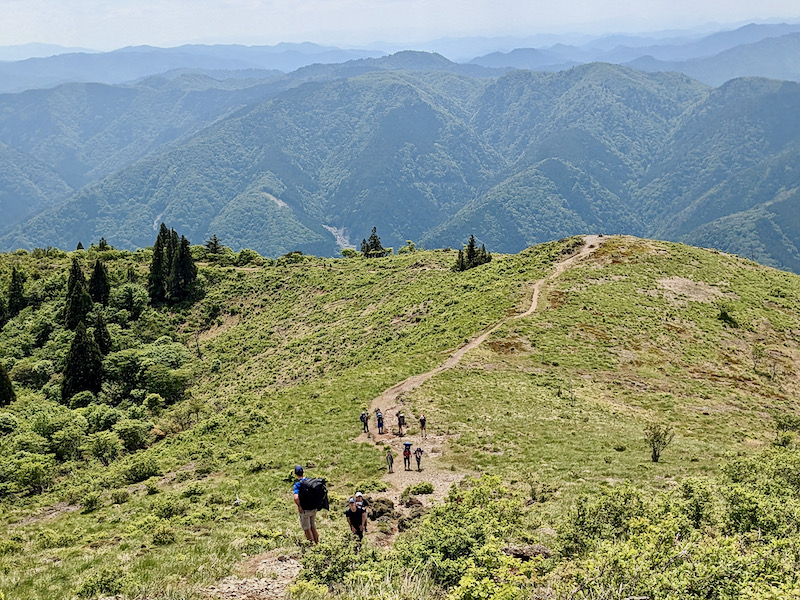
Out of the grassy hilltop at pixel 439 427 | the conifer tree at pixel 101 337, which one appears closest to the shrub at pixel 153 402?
the grassy hilltop at pixel 439 427

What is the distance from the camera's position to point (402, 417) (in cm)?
3131

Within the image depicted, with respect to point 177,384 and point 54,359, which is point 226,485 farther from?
point 54,359

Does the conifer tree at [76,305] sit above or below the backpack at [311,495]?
above

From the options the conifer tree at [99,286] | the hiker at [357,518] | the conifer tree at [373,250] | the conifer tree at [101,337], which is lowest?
the hiker at [357,518]

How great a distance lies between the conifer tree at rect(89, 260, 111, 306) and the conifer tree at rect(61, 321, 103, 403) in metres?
22.8

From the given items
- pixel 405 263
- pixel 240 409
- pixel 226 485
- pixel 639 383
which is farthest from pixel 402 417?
pixel 405 263

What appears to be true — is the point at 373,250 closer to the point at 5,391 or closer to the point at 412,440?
the point at 5,391

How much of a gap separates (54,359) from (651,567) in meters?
69.5

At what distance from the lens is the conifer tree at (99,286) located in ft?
243

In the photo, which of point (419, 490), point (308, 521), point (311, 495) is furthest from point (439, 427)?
point (311, 495)

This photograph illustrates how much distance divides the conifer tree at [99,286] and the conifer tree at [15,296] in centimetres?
1270

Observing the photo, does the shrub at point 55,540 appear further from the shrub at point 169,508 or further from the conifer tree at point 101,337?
the conifer tree at point 101,337

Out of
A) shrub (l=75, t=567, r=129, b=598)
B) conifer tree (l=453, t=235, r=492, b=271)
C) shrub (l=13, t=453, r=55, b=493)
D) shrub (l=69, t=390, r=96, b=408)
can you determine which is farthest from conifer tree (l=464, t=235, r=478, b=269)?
shrub (l=75, t=567, r=129, b=598)

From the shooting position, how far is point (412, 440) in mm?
30938
